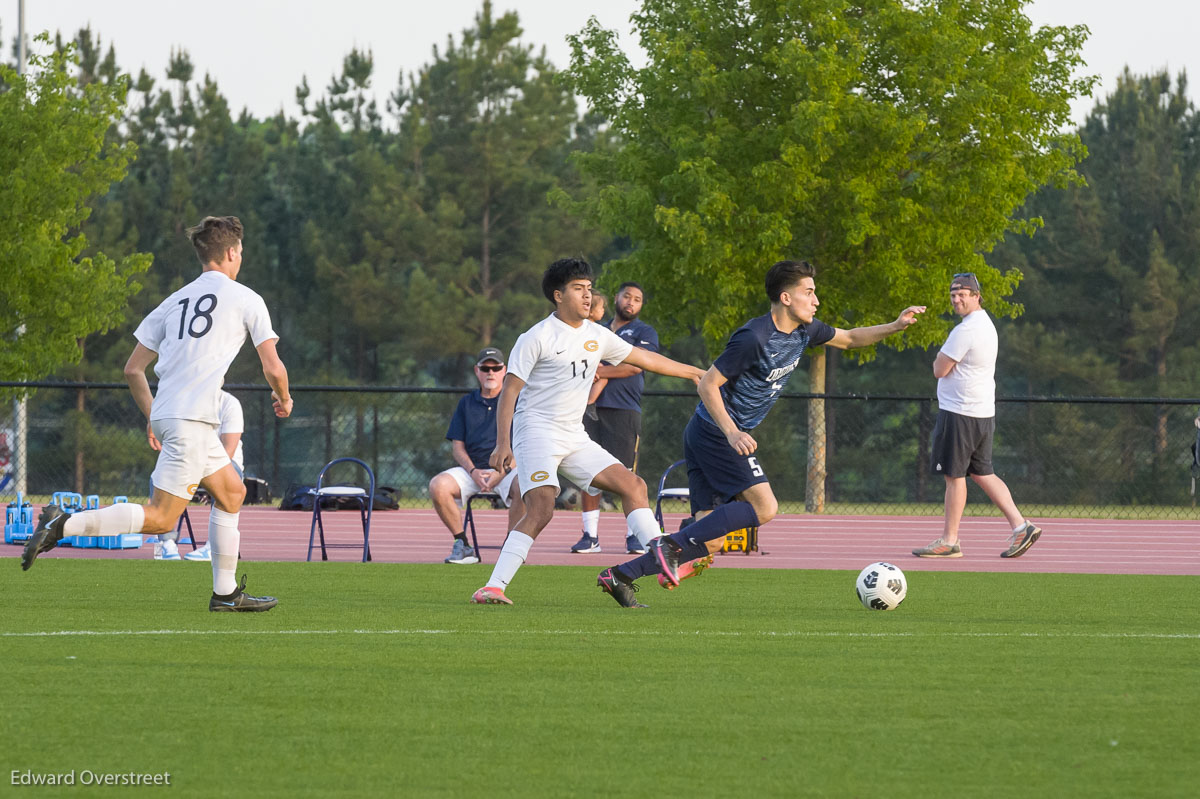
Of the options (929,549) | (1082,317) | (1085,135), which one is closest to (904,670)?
(929,549)

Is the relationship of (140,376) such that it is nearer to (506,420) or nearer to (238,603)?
(238,603)

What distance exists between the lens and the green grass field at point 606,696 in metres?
4.19

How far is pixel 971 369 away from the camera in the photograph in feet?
42.7

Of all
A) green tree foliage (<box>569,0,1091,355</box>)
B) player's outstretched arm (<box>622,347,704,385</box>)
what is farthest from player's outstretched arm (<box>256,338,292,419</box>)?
green tree foliage (<box>569,0,1091,355</box>)

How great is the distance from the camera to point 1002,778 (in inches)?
163

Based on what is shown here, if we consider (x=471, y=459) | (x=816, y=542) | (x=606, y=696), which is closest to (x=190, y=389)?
(x=606, y=696)

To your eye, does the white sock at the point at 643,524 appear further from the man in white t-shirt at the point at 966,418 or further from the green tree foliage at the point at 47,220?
the green tree foliage at the point at 47,220

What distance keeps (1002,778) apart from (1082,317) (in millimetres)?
36868

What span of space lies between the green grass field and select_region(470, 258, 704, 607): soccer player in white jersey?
47cm

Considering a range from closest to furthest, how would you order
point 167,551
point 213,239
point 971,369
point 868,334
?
point 213,239, point 868,334, point 167,551, point 971,369

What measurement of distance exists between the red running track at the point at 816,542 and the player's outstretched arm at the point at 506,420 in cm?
346

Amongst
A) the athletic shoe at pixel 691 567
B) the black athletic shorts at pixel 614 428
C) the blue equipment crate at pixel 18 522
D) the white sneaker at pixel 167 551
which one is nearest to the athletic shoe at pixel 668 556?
the athletic shoe at pixel 691 567

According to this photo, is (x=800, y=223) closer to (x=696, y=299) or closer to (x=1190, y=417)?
(x=696, y=299)

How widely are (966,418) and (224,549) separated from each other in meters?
6.94
